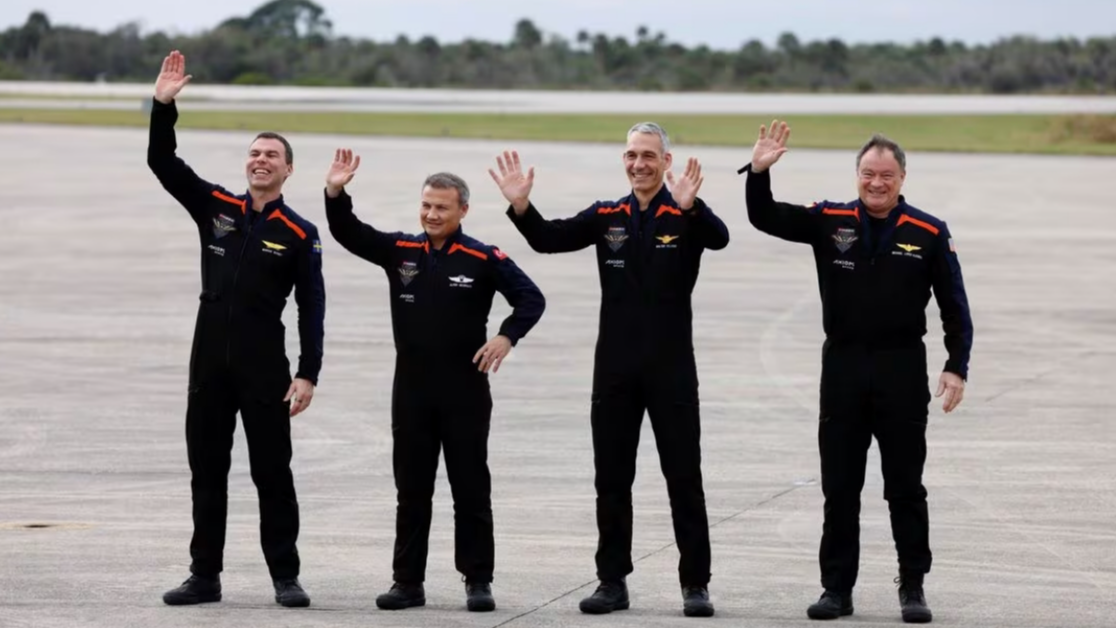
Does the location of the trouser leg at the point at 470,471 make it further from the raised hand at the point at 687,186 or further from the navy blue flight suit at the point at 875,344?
the navy blue flight suit at the point at 875,344

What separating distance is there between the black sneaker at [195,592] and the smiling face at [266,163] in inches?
73.7

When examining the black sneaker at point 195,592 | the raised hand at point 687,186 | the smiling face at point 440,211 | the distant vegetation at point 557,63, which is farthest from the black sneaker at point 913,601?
the distant vegetation at point 557,63

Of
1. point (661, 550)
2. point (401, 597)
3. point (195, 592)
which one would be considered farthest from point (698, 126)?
point (195, 592)

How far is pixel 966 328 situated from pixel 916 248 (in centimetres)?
46

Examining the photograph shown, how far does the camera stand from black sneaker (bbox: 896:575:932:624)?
28.5 feet

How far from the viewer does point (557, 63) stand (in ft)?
360

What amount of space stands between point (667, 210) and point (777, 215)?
20.6 inches

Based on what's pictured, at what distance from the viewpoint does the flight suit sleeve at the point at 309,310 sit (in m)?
8.78

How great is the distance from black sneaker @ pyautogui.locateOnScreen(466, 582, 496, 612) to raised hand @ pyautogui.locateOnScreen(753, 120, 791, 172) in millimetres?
2353

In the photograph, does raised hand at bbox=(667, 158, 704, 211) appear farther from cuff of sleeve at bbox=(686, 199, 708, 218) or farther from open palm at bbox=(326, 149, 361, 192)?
open palm at bbox=(326, 149, 361, 192)

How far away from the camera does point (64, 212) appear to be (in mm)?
31594

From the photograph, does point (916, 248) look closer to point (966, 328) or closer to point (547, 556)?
point (966, 328)

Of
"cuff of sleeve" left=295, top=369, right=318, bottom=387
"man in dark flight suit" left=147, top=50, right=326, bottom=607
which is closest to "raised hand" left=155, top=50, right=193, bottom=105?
"man in dark flight suit" left=147, top=50, right=326, bottom=607

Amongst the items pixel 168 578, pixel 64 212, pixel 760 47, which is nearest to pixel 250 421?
pixel 168 578
